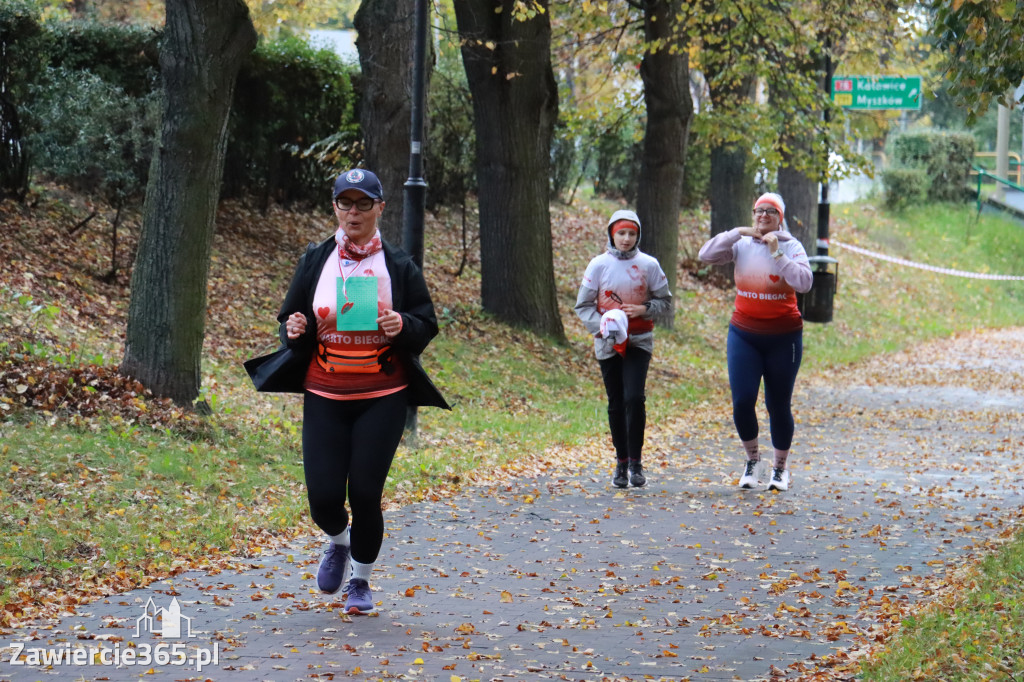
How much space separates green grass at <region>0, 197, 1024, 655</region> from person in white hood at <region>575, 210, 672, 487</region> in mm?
1595

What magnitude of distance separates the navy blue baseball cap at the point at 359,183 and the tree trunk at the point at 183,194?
4.68 meters

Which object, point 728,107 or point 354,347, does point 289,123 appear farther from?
point 354,347

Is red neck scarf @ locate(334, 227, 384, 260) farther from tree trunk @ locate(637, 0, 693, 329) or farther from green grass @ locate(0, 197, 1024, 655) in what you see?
tree trunk @ locate(637, 0, 693, 329)

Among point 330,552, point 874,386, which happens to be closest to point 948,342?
point 874,386

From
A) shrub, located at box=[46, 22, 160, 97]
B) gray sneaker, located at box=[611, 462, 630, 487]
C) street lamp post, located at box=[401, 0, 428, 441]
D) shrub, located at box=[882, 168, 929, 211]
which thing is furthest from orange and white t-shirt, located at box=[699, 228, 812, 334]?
shrub, located at box=[882, 168, 929, 211]

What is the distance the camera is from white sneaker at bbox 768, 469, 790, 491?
10.2m

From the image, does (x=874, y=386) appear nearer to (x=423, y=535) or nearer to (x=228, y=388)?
(x=228, y=388)

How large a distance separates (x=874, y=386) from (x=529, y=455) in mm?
8780

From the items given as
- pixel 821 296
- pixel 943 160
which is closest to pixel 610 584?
pixel 821 296

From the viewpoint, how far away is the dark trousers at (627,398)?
32.7 feet

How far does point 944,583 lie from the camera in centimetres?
689

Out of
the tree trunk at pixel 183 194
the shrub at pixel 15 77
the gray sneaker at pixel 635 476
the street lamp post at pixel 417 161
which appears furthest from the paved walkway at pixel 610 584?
the shrub at pixel 15 77

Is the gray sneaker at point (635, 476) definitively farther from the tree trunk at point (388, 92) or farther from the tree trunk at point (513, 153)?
the tree trunk at point (513, 153)

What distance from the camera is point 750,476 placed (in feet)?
33.8
